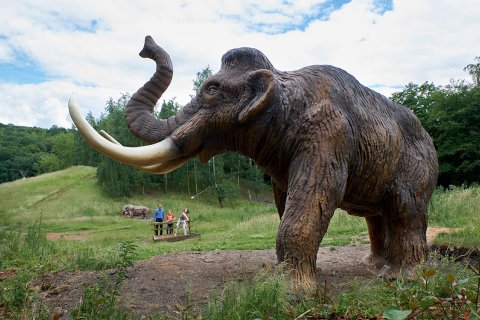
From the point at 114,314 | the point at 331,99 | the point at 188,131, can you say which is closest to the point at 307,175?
the point at 331,99

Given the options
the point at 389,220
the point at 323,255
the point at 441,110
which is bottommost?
the point at 323,255

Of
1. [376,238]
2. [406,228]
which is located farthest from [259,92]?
[376,238]

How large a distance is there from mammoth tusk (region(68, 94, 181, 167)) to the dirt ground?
3.25ft

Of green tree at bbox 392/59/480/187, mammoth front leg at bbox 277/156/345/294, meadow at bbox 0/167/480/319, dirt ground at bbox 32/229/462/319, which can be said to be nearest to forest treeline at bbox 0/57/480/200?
green tree at bbox 392/59/480/187

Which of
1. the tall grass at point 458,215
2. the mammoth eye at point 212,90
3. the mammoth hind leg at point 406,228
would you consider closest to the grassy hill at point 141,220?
the tall grass at point 458,215

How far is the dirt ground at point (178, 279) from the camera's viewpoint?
9.44 ft

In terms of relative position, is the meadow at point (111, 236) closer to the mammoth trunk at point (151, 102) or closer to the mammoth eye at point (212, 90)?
the mammoth trunk at point (151, 102)

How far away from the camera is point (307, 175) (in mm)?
3232

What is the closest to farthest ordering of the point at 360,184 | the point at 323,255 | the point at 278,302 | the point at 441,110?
the point at 278,302
the point at 360,184
the point at 323,255
the point at 441,110

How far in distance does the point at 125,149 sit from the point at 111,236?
31.3ft

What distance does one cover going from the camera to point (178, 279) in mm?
3602

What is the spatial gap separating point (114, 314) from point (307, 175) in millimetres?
1682

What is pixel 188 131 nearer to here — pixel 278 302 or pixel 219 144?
pixel 219 144

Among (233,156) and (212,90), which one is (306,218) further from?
(233,156)
